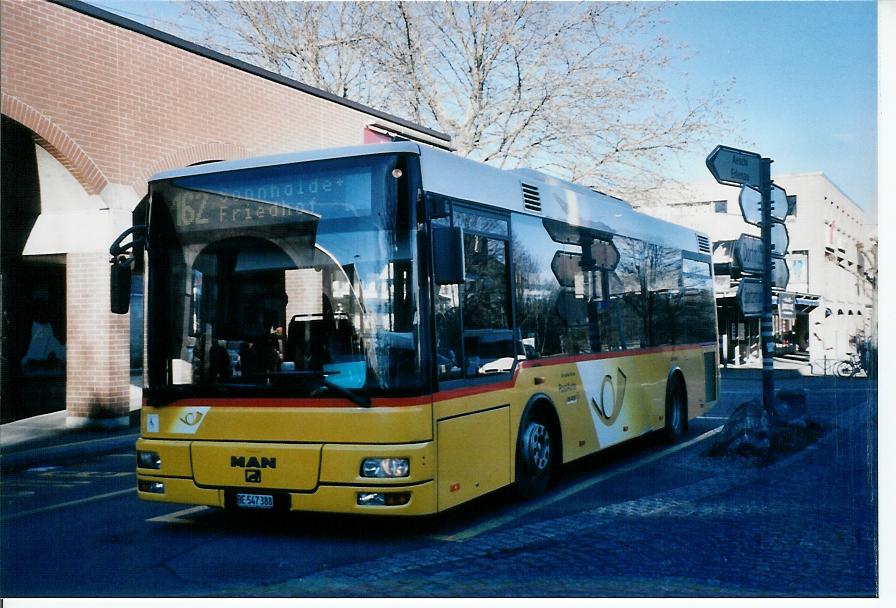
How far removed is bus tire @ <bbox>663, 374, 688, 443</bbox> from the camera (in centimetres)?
1208

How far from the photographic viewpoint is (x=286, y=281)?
6.70 metres

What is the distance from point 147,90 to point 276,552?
33.4 ft

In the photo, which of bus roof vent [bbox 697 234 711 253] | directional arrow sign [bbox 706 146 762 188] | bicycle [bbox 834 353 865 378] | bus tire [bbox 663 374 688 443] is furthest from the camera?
bus roof vent [bbox 697 234 711 253]

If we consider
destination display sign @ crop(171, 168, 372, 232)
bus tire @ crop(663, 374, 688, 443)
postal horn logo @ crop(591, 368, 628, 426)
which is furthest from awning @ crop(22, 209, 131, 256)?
bus tire @ crop(663, 374, 688, 443)

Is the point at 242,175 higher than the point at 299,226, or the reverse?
the point at 242,175

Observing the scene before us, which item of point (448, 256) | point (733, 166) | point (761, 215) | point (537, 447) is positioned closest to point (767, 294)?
point (761, 215)

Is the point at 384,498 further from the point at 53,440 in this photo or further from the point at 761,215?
the point at 53,440

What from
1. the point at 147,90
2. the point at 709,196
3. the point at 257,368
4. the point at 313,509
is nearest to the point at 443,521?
the point at 313,509

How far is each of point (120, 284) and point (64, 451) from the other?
18.6 ft

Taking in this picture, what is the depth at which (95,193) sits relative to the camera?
13.9 metres

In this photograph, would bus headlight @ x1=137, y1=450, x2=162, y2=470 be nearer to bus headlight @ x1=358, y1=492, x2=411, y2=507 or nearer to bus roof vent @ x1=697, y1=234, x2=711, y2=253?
bus headlight @ x1=358, y1=492, x2=411, y2=507

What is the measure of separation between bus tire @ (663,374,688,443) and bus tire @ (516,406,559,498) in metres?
3.73

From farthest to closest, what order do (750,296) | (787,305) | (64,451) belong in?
(64,451) < (787,305) < (750,296)
